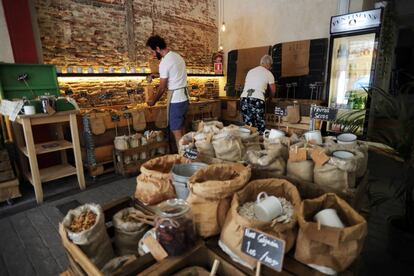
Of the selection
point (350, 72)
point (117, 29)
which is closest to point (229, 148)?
point (117, 29)

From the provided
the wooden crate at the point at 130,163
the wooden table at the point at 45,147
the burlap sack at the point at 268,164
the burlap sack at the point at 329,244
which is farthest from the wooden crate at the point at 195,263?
the wooden crate at the point at 130,163

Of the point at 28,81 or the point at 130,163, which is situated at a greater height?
the point at 28,81

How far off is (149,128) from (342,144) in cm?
340

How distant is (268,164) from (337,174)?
345 mm

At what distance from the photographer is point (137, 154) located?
3.87 metres

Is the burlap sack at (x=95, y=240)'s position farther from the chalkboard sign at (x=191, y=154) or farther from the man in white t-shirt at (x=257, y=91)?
the man in white t-shirt at (x=257, y=91)

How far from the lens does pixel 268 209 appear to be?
3.50ft

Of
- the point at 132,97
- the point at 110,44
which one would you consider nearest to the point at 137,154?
the point at 132,97

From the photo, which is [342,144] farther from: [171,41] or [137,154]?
[171,41]

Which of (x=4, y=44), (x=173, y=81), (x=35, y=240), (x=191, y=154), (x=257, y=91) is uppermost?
(x=4, y=44)

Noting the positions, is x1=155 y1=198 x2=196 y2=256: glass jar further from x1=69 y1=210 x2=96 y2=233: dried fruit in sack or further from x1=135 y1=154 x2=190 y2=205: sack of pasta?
x1=69 y1=210 x2=96 y2=233: dried fruit in sack

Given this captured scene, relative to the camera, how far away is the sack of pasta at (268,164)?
1430 mm

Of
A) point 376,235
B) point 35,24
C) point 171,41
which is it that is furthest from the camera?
point 171,41

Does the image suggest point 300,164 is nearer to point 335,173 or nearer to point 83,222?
point 335,173
